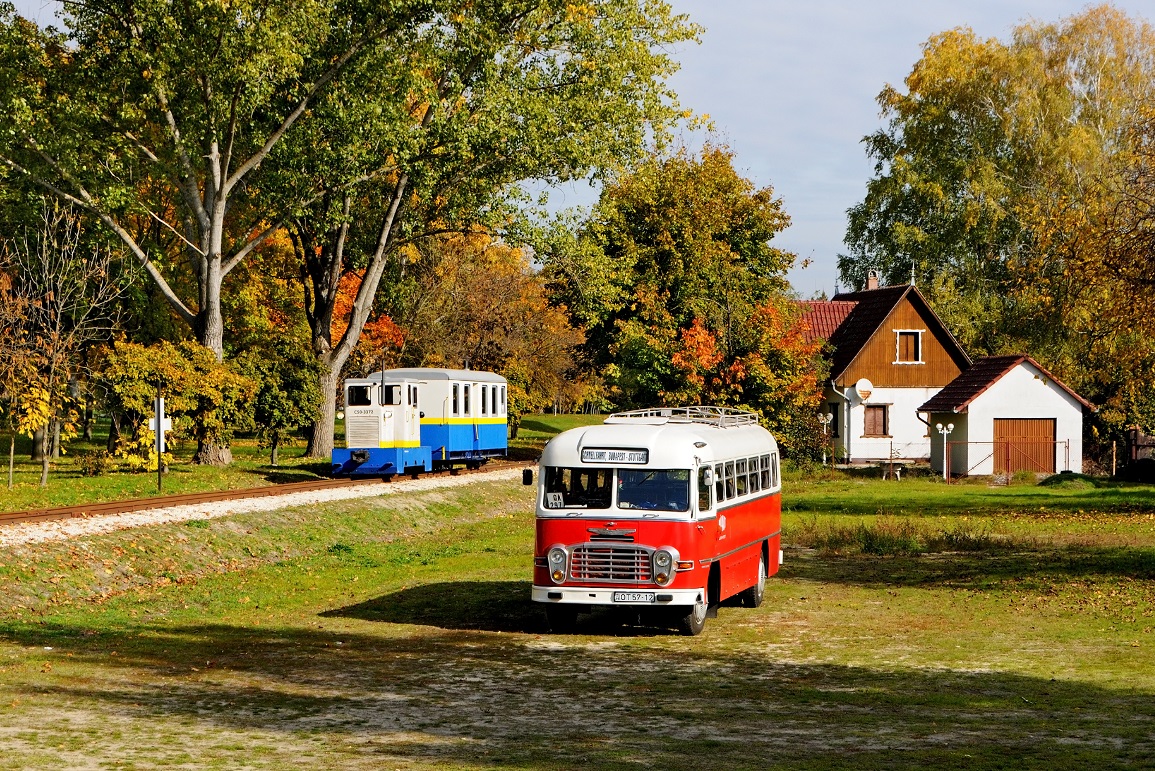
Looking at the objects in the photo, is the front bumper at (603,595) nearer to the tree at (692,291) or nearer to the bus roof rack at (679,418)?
the bus roof rack at (679,418)

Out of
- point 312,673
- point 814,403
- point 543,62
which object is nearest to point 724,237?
point 814,403

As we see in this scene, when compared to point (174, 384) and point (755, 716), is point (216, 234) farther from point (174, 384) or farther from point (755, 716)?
point (755, 716)

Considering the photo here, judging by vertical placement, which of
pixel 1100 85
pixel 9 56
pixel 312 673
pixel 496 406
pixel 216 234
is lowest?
pixel 312 673

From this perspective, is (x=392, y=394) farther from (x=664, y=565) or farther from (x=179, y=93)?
(x=664, y=565)

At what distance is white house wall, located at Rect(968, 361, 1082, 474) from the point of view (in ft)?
195

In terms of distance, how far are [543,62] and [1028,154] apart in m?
32.4

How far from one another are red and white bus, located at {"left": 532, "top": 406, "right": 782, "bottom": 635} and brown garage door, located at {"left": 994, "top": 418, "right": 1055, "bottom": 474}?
43.7 m

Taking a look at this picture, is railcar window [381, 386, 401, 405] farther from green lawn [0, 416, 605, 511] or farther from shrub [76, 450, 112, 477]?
shrub [76, 450, 112, 477]

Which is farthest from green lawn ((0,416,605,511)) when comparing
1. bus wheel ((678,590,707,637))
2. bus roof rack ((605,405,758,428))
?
bus wheel ((678,590,707,637))

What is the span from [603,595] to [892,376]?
55231mm

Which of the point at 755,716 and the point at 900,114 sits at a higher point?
the point at 900,114

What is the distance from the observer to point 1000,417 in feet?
196

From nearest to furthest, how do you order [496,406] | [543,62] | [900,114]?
[543,62] < [496,406] < [900,114]

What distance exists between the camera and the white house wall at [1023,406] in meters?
59.5
